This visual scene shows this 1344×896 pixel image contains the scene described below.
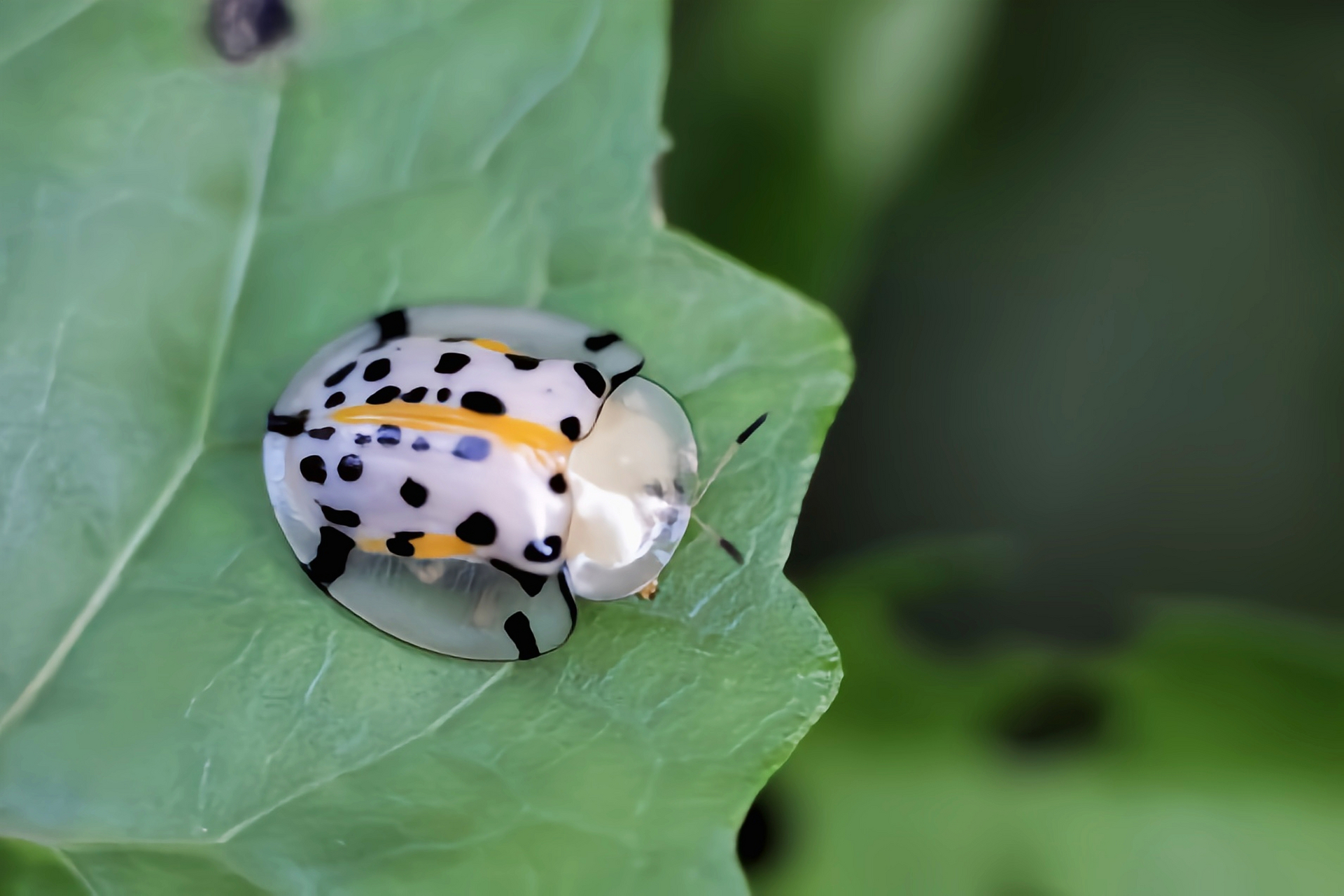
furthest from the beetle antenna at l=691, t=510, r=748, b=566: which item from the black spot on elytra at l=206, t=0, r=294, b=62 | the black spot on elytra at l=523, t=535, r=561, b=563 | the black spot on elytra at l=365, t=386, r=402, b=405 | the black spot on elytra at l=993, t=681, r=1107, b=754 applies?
the black spot on elytra at l=206, t=0, r=294, b=62

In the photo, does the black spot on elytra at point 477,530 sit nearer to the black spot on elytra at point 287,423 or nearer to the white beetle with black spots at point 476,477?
the white beetle with black spots at point 476,477

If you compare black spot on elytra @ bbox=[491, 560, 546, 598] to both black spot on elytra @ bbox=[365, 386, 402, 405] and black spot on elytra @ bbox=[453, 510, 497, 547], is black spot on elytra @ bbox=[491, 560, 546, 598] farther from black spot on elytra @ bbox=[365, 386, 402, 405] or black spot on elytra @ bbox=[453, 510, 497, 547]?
black spot on elytra @ bbox=[365, 386, 402, 405]

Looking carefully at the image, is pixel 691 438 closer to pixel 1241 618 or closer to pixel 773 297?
pixel 773 297

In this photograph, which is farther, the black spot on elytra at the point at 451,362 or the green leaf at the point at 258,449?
the black spot on elytra at the point at 451,362

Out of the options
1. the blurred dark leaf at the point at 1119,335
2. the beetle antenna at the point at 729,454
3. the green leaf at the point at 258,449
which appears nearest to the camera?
the green leaf at the point at 258,449

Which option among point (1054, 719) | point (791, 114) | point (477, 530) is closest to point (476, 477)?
point (477, 530)

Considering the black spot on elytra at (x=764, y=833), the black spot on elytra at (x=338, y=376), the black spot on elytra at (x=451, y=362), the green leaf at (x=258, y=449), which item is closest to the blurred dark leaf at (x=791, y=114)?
the green leaf at (x=258, y=449)

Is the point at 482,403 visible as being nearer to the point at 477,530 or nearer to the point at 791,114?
the point at 477,530
